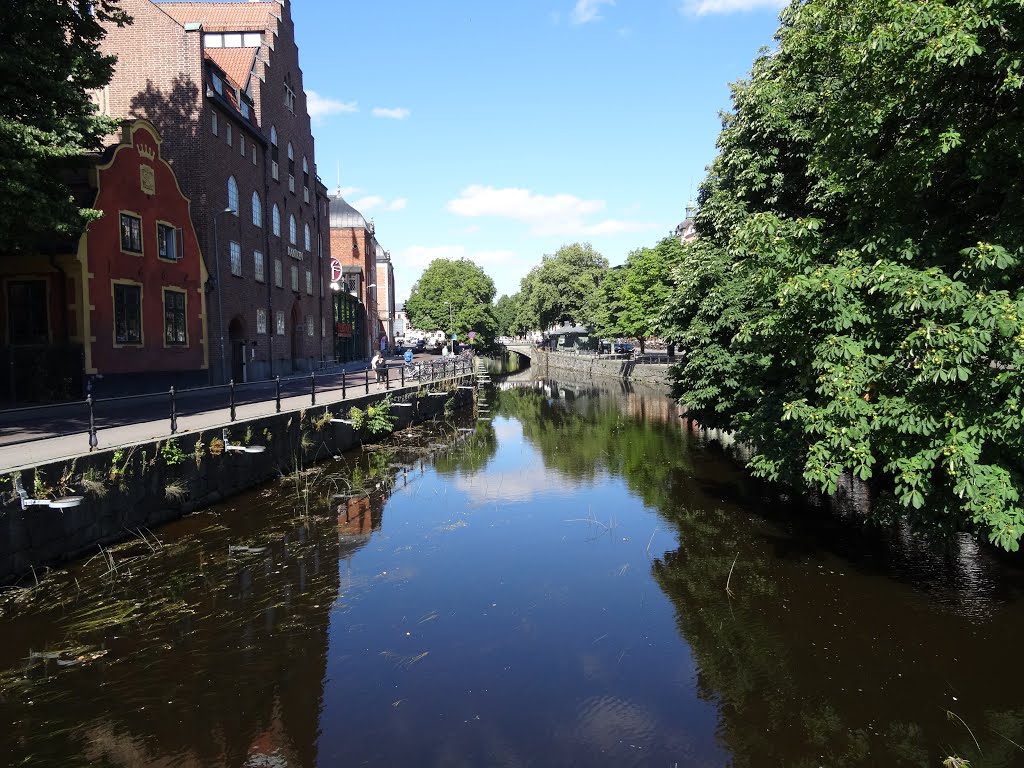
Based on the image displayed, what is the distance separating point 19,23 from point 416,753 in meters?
17.3

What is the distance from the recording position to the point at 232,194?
30.6m

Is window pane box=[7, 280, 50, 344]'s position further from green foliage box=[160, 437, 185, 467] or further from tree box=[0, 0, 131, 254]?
green foliage box=[160, 437, 185, 467]

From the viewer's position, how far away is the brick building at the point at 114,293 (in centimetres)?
1981

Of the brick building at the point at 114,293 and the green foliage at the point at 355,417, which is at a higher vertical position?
the brick building at the point at 114,293

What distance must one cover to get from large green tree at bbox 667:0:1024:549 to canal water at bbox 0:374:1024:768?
62.1 inches

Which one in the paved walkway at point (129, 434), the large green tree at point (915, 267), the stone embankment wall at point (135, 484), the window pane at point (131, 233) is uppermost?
the window pane at point (131, 233)

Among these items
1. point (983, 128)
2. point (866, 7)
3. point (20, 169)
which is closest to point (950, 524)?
point (983, 128)

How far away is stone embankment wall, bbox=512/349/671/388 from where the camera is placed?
49781 millimetres

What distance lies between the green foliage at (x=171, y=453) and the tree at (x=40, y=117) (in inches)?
249

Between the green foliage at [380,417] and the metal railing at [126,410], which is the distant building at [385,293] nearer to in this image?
the metal railing at [126,410]

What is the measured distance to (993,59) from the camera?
23.2 feet

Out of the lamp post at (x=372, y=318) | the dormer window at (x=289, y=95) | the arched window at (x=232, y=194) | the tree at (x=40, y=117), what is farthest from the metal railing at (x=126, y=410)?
the lamp post at (x=372, y=318)

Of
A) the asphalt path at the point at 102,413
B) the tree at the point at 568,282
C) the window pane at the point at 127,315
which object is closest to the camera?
the asphalt path at the point at 102,413

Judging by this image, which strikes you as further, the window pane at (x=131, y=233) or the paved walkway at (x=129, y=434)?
the window pane at (x=131, y=233)
